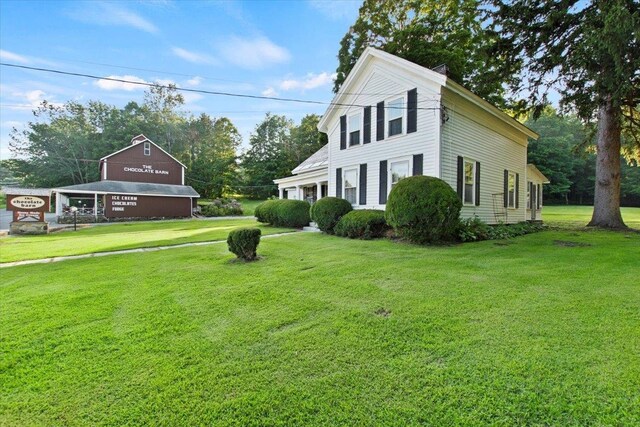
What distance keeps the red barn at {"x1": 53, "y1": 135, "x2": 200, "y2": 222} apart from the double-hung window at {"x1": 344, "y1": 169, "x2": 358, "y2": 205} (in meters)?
19.9

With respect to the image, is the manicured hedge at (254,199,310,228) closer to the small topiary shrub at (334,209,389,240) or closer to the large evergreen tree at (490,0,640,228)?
the small topiary shrub at (334,209,389,240)

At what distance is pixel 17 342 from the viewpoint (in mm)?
2879

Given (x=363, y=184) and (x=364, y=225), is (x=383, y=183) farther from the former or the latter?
(x=364, y=225)

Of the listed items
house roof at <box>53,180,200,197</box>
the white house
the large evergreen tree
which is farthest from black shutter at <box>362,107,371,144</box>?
house roof at <box>53,180,200,197</box>

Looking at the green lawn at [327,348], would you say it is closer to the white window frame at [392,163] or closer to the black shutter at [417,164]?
the black shutter at [417,164]

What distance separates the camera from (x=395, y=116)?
10680 millimetres

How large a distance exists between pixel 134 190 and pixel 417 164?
24.3 metres

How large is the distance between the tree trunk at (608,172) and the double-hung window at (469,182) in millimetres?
5575

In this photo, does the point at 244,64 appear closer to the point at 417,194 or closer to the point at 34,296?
the point at 417,194

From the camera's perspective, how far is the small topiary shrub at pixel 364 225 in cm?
923

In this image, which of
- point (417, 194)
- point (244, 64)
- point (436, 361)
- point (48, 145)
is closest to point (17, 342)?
point (436, 361)

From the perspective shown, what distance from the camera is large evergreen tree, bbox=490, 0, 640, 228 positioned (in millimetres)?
6670

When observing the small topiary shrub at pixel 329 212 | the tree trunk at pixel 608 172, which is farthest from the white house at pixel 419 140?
the tree trunk at pixel 608 172

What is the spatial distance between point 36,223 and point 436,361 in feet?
61.2
